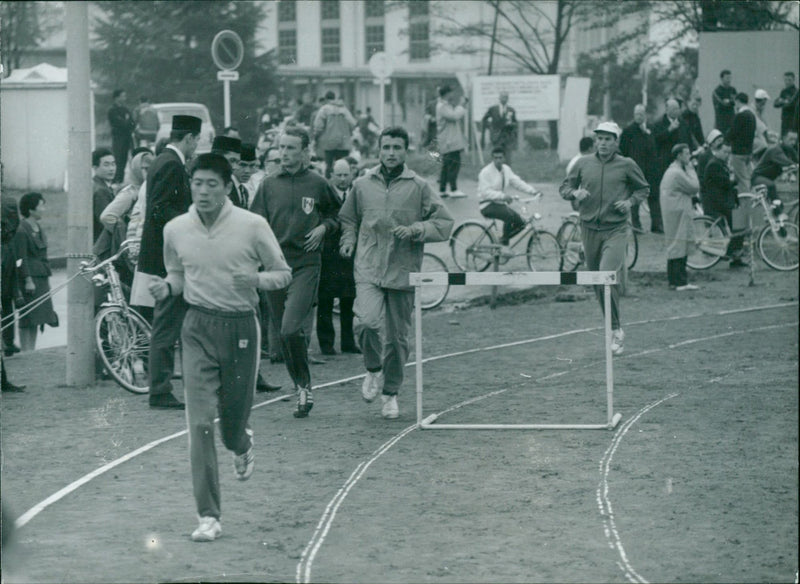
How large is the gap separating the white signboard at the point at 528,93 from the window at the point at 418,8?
9.70 metres

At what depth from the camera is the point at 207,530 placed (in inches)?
286

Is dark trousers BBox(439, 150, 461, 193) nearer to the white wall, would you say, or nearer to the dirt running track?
the white wall

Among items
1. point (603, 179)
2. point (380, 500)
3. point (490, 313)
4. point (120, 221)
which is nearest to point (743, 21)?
point (490, 313)

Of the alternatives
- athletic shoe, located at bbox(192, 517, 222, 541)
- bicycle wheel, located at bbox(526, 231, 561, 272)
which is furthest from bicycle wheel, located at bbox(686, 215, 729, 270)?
athletic shoe, located at bbox(192, 517, 222, 541)

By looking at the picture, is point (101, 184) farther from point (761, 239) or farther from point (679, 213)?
point (761, 239)

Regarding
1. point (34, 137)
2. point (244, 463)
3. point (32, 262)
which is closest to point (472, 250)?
Result: point (32, 262)

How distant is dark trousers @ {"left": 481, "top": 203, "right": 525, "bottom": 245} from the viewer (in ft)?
62.5

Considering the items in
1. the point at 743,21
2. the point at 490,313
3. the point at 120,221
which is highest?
the point at 743,21

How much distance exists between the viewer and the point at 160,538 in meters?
7.38

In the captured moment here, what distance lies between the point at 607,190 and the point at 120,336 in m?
4.49

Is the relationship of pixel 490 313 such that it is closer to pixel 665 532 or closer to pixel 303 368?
pixel 303 368

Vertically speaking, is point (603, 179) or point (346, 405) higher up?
point (603, 179)

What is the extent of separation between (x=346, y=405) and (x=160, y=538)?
4.14 meters

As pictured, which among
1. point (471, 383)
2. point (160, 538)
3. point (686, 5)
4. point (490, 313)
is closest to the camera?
point (160, 538)
